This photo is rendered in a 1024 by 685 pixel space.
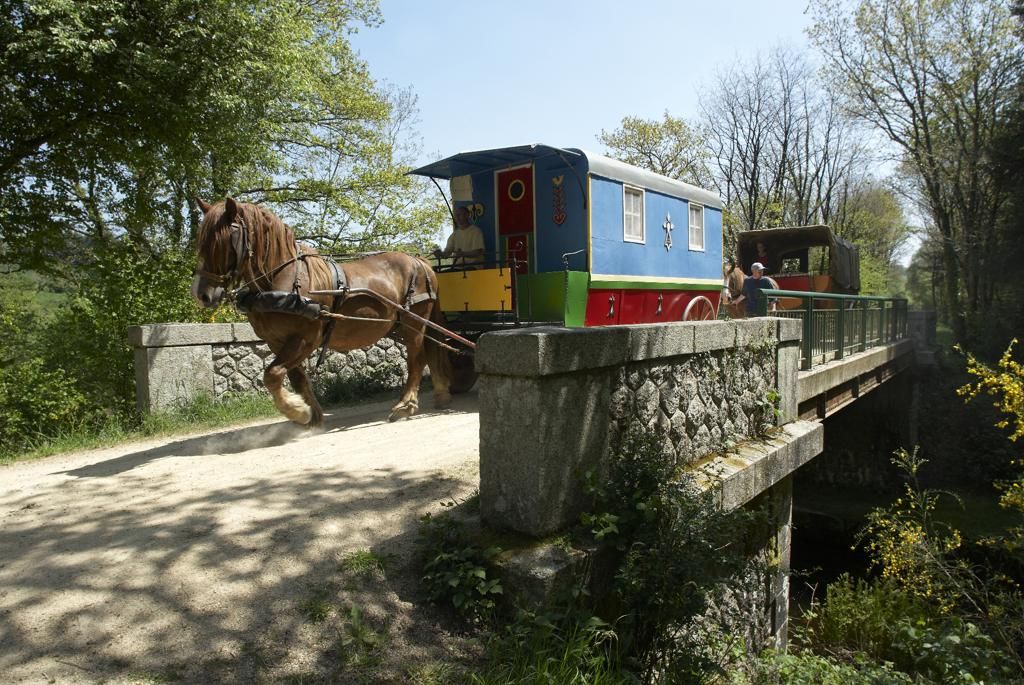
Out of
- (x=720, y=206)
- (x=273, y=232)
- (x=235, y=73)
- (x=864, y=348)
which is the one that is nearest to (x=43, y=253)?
(x=235, y=73)

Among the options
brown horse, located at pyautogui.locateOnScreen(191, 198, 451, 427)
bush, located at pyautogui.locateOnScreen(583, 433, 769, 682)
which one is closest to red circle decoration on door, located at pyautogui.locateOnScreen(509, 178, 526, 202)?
brown horse, located at pyautogui.locateOnScreen(191, 198, 451, 427)

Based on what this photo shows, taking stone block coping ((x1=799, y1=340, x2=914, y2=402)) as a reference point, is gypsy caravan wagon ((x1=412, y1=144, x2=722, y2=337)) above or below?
above

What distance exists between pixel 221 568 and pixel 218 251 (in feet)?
10.3

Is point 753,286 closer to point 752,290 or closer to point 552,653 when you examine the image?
point 752,290

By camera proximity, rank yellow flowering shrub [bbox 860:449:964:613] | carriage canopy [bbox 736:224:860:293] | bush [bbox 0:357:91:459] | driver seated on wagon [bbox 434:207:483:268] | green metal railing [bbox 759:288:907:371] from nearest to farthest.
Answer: yellow flowering shrub [bbox 860:449:964:613] → bush [bbox 0:357:91:459] → driver seated on wagon [bbox 434:207:483:268] → green metal railing [bbox 759:288:907:371] → carriage canopy [bbox 736:224:860:293]

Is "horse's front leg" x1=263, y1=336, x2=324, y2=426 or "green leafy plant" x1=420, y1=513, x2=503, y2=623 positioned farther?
"horse's front leg" x1=263, y1=336, x2=324, y2=426

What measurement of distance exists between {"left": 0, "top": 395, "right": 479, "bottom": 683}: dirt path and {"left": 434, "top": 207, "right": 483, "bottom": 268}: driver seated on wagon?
3.88m

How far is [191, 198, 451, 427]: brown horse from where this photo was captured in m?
5.78

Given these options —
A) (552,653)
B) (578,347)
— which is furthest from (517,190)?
(552,653)

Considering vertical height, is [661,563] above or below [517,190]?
below

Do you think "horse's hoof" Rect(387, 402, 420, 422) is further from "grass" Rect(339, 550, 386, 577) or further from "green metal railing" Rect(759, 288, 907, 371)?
"green metal railing" Rect(759, 288, 907, 371)

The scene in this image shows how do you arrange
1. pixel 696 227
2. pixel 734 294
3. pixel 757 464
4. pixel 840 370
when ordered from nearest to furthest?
pixel 757 464 → pixel 840 370 → pixel 696 227 → pixel 734 294

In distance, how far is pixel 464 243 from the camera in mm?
8992

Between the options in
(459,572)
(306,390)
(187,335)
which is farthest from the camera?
(187,335)
